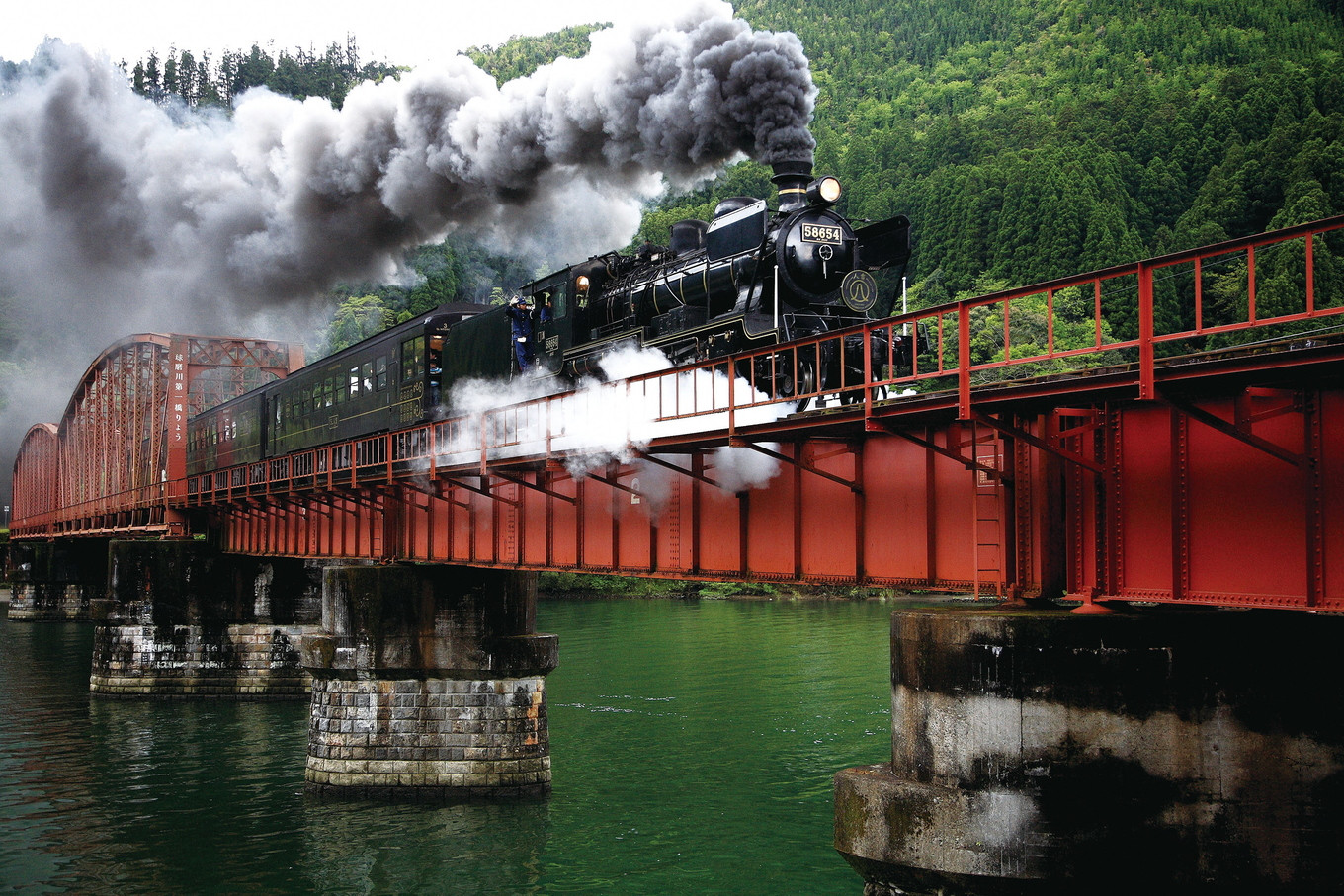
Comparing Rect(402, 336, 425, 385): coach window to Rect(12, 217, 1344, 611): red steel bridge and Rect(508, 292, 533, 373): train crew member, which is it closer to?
Rect(12, 217, 1344, 611): red steel bridge

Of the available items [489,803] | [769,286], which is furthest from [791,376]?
[489,803]

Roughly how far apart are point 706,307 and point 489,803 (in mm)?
10934

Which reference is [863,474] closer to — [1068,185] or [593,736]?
[593,736]

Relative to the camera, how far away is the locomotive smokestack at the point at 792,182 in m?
19.0

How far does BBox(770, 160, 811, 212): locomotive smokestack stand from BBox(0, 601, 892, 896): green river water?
10.8 m

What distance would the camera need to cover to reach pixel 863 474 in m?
14.0

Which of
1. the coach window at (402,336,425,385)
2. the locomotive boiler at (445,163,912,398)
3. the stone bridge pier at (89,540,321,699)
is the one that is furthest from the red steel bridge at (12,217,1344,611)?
the stone bridge pier at (89,540,321,699)

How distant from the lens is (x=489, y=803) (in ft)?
76.8

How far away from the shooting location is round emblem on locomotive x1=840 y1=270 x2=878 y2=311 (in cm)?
1817

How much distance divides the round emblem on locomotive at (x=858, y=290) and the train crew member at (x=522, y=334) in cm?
800

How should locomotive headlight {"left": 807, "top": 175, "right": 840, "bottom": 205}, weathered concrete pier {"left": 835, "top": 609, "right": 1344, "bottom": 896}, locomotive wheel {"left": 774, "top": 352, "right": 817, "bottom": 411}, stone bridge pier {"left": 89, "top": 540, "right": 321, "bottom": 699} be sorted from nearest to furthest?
1. weathered concrete pier {"left": 835, "top": 609, "right": 1344, "bottom": 896}
2. locomotive wheel {"left": 774, "top": 352, "right": 817, "bottom": 411}
3. locomotive headlight {"left": 807, "top": 175, "right": 840, "bottom": 205}
4. stone bridge pier {"left": 89, "top": 540, "right": 321, "bottom": 699}

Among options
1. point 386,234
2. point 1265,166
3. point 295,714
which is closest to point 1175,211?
point 1265,166

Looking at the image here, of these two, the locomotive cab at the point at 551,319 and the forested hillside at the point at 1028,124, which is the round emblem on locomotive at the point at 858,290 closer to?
the locomotive cab at the point at 551,319

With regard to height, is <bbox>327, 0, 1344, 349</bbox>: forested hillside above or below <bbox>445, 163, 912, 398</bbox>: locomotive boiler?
above
